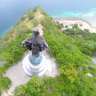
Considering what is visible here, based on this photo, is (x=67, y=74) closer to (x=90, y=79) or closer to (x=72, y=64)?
(x=72, y=64)

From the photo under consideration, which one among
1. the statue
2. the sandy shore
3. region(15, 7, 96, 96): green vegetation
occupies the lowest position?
region(15, 7, 96, 96): green vegetation

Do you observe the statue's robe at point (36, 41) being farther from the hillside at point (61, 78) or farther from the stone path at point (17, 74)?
the stone path at point (17, 74)

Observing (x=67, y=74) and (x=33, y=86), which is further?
(x=67, y=74)

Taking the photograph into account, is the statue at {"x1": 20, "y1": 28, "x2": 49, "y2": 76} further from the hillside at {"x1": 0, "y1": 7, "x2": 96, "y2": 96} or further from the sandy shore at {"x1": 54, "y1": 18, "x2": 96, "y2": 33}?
the sandy shore at {"x1": 54, "y1": 18, "x2": 96, "y2": 33}

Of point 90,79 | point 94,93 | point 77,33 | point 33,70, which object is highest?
point 77,33

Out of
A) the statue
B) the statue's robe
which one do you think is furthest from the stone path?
the statue's robe

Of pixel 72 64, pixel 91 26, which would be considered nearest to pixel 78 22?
pixel 91 26

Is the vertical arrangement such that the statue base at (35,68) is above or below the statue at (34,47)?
below

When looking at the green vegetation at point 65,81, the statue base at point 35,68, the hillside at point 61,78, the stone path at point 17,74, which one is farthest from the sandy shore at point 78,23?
the statue base at point 35,68
